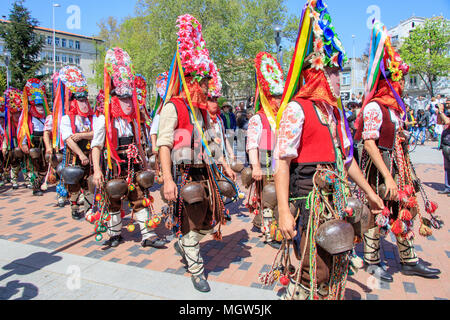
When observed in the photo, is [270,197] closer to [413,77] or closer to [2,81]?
[2,81]

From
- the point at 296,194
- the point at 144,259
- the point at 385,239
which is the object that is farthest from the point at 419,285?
the point at 144,259

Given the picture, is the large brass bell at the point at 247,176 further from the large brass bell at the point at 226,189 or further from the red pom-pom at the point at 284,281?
the red pom-pom at the point at 284,281

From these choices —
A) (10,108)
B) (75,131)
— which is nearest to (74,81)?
(75,131)

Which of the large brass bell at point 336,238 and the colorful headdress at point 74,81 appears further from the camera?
the colorful headdress at point 74,81

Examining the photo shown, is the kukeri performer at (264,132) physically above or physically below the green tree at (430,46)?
below

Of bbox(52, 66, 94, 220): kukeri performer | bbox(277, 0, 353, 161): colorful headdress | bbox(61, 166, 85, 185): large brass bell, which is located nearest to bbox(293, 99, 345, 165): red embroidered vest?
bbox(277, 0, 353, 161): colorful headdress

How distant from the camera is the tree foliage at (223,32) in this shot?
31.2 metres

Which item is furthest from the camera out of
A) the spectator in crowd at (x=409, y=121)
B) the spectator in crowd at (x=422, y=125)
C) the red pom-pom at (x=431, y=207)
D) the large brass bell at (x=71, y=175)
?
the spectator in crowd at (x=422, y=125)

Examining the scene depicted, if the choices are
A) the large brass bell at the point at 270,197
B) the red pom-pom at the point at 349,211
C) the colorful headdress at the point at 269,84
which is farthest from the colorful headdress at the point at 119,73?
the red pom-pom at the point at 349,211

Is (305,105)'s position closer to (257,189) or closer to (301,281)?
(301,281)

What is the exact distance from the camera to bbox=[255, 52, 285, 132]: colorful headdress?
14.5 feet

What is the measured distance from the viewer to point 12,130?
8836mm

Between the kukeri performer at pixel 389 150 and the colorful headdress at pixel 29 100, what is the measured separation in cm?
721

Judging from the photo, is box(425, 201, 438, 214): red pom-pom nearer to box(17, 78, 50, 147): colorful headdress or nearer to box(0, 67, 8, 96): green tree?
box(17, 78, 50, 147): colorful headdress
